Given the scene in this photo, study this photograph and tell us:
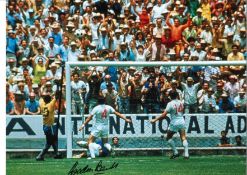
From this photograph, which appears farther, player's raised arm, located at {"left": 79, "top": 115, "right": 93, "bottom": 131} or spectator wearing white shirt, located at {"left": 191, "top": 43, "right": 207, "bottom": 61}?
spectator wearing white shirt, located at {"left": 191, "top": 43, "right": 207, "bottom": 61}

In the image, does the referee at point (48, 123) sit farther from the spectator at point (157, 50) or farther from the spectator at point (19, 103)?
the spectator at point (157, 50)

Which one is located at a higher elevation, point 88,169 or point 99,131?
point 99,131

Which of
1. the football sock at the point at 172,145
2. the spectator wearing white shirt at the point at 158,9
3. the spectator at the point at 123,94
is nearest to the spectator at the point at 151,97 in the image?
the spectator at the point at 123,94

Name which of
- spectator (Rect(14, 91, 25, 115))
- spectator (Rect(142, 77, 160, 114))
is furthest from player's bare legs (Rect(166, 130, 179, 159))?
spectator (Rect(14, 91, 25, 115))

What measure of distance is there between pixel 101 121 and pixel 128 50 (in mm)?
4071

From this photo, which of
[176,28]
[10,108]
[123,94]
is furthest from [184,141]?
[176,28]

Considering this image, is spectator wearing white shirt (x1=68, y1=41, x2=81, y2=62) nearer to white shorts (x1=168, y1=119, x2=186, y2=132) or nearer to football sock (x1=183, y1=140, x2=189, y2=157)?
white shorts (x1=168, y1=119, x2=186, y2=132)

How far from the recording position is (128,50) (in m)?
20.6

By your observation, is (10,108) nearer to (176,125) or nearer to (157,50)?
(176,125)

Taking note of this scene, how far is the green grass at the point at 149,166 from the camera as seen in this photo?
614 inches

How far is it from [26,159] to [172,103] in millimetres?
2846

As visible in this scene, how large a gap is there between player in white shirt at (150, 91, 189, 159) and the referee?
70.4 inches

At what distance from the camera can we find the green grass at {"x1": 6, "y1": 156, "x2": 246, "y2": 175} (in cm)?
1559

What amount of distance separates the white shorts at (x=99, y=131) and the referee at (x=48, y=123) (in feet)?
2.44
